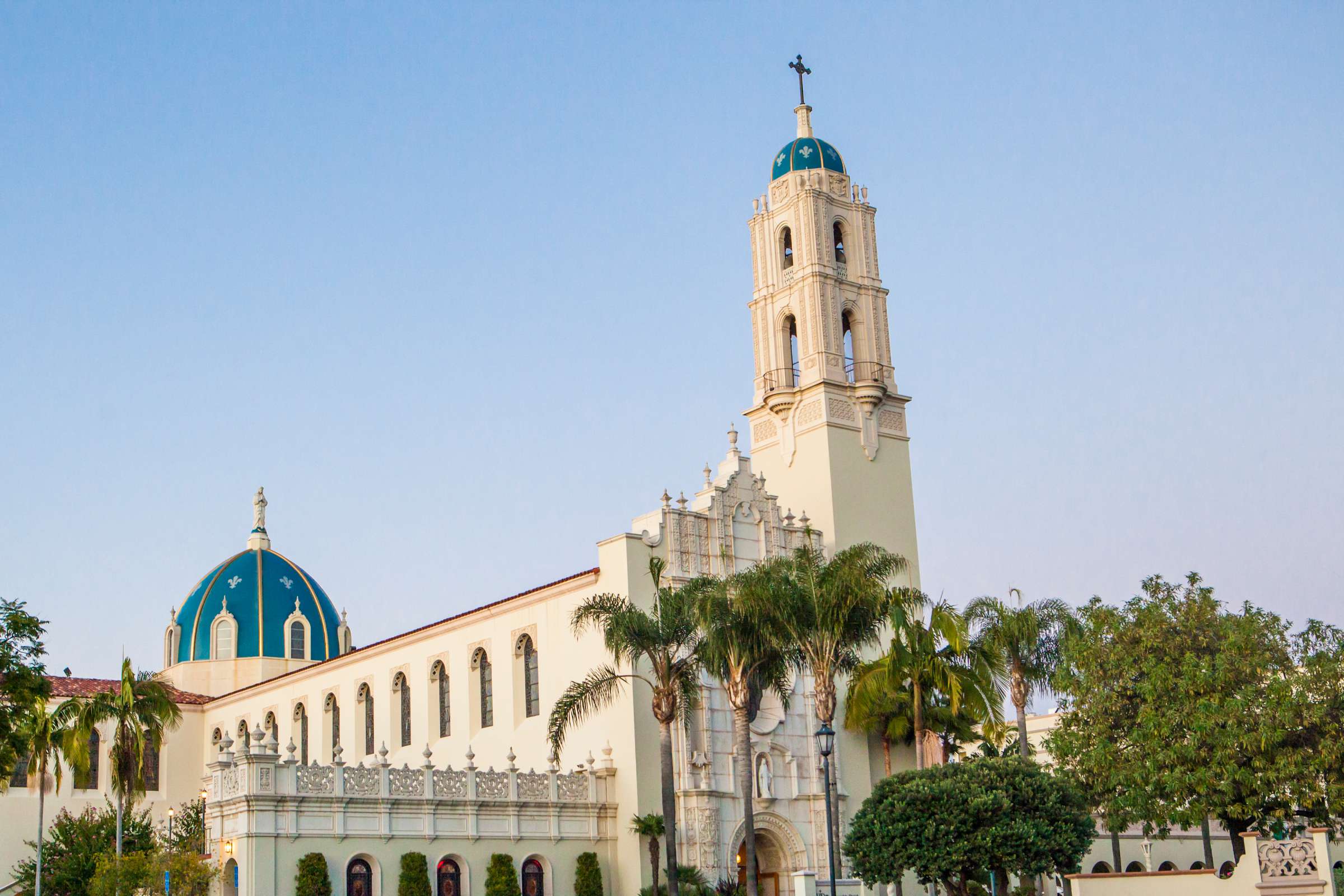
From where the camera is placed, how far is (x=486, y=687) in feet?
156

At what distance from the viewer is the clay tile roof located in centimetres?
6047

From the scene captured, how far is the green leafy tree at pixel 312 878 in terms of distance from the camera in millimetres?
35375

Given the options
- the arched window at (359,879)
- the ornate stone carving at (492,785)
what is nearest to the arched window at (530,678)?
the ornate stone carving at (492,785)

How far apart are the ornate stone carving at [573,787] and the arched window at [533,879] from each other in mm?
1780

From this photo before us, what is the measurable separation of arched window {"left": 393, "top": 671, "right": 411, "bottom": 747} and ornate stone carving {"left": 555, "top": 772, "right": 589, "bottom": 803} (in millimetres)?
11459

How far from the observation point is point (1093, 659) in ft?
126

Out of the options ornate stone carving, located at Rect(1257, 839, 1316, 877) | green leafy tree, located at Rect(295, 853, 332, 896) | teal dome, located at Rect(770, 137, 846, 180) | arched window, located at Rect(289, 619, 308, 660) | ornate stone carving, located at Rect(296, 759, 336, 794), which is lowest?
ornate stone carving, located at Rect(1257, 839, 1316, 877)

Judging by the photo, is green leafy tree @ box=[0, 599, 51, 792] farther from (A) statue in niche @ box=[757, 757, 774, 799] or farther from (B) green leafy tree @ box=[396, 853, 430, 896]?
(A) statue in niche @ box=[757, 757, 774, 799]

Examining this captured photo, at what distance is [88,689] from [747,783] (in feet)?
119

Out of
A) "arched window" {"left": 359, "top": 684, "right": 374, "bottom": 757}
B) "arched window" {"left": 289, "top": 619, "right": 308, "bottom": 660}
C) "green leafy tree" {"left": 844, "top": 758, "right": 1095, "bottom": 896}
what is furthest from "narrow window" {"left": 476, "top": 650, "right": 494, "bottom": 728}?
"arched window" {"left": 289, "top": 619, "right": 308, "bottom": 660}

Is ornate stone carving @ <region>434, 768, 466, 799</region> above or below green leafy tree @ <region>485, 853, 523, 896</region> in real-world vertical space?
above

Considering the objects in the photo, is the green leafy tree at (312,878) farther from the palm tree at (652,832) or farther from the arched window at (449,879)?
the palm tree at (652,832)

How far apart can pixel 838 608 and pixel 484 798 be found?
10556 mm

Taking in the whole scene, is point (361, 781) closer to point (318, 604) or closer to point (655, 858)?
point (655, 858)
